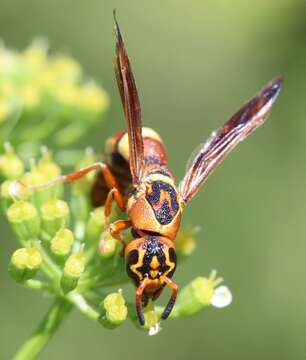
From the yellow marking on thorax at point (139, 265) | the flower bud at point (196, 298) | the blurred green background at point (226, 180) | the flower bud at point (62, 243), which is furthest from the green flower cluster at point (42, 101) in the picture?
the blurred green background at point (226, 180)

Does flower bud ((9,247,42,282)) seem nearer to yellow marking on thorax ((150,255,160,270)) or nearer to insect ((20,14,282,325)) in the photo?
insect ((20,14,282,325))

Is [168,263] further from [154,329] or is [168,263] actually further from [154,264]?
[154,329]

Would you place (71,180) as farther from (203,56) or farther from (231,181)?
(203,56)

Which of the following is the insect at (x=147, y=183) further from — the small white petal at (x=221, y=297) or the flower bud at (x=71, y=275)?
the small white petal at (x=221, y=297)

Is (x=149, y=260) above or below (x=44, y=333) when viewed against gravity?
above

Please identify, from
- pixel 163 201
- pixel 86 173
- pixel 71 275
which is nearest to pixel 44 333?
pixel 71 275

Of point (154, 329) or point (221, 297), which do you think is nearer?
point (154, 329)

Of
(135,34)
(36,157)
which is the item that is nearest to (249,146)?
(135,34)

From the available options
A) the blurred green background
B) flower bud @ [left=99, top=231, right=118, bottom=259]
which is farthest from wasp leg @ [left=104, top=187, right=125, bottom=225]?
the blurred green background
